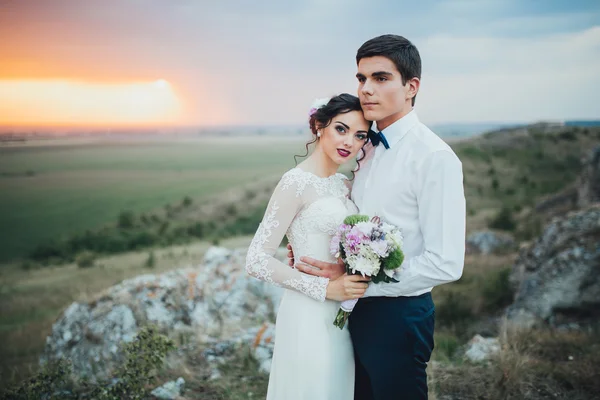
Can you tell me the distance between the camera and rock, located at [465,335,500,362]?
5.35 metres

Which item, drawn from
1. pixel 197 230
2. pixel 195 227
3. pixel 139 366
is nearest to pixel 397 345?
pixel 139 366

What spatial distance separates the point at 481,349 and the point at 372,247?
4.03m

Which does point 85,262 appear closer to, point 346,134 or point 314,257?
point 314,257

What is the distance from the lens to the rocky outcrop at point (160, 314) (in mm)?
6895

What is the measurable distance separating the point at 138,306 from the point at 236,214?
26730 millimetres

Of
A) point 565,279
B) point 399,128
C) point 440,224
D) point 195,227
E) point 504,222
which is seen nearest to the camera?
point 440,224

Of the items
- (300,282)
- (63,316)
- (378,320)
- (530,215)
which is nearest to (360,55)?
(300,282)

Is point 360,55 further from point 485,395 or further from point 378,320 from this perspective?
point 485,395

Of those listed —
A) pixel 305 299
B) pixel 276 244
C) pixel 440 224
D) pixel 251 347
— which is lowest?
pixel 251 347

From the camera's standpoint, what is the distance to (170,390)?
191 inches

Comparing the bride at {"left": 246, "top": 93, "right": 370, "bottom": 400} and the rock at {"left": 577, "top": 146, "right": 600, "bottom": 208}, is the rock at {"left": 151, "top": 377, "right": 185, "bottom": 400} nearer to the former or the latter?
the bride at {"left": 246, "top": 93, "right": 370, "bottom": 400}

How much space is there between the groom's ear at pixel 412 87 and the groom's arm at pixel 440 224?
0.54 m

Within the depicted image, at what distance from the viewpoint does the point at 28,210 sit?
119 feet

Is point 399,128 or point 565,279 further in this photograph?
point 565,279
